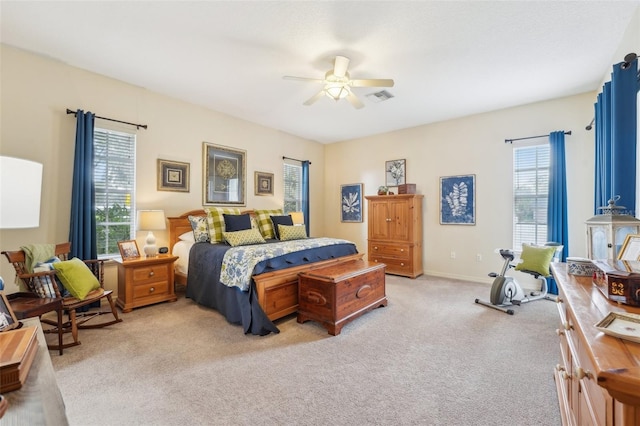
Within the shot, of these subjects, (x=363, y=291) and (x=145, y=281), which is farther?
(x=145, y=281)

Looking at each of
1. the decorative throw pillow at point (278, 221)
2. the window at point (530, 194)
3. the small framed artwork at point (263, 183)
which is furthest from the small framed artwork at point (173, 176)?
the window at point (530, 194)

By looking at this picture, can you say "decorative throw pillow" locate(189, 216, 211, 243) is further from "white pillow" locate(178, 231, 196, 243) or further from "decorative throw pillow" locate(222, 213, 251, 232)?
"decorative throw pillow" locate(222, 213, 251, 232)

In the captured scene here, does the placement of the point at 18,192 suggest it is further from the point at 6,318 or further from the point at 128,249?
the point at 128,249

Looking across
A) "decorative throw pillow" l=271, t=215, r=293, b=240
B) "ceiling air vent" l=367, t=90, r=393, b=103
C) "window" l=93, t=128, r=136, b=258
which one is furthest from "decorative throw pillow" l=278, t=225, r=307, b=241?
"ceiling air vent" l=367, t=90, r=393, b=103

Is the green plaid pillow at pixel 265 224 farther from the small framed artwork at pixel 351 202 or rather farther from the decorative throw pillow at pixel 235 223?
the small framed artwork at pixel 351 202

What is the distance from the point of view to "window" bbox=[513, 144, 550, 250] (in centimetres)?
421

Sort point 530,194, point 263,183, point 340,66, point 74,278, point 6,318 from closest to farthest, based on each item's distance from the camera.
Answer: point 6,318
point 74,278
point 340,66
point 530,194
point 263,183

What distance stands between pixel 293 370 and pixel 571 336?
5.57 feet

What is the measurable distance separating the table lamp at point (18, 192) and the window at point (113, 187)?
183cm

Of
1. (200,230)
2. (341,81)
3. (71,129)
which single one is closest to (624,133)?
(341,81)

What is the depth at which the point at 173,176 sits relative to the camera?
4141 millimetres

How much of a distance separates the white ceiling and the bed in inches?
81.4

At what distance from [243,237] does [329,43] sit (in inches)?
94.4

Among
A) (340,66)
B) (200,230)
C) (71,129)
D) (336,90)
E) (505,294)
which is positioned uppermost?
(340,66)
